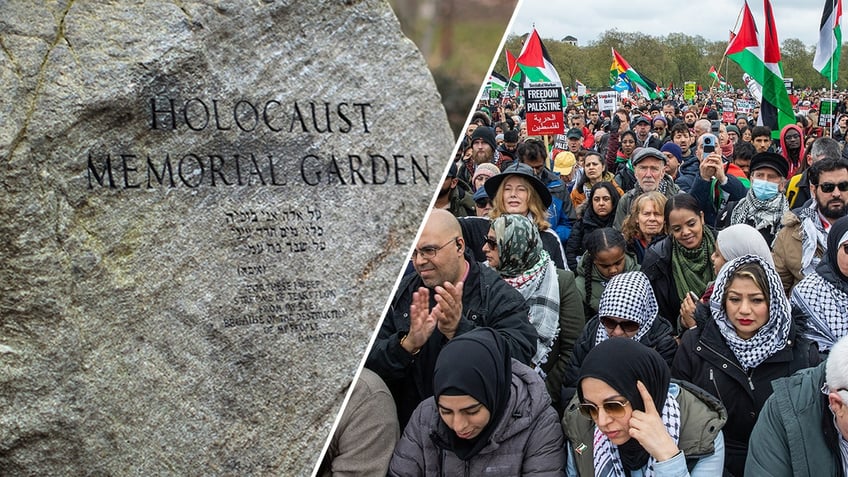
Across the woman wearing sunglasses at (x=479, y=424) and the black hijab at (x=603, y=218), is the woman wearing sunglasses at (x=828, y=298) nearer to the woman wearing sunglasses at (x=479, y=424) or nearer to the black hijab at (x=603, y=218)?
the woman wearing sunglasses at (x=479, y=424)

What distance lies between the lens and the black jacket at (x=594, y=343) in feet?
11.2

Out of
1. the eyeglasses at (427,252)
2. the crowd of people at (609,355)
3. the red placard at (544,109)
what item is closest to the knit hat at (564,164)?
the red placard at (544,109)

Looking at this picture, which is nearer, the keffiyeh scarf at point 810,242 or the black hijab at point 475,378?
the black hijab at point 475,378

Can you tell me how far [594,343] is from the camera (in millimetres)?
3527

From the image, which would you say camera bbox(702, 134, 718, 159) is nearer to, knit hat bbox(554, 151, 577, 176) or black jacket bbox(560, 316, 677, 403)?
knit hat bbox(554, 151, 577, 176)

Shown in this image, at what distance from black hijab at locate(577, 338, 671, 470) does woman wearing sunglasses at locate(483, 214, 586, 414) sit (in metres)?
0.77

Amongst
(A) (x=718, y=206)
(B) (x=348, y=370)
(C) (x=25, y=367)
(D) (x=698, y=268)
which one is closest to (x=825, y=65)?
(A) (x=718, y=206)

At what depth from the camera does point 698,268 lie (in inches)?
173

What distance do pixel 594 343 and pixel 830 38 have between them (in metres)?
8.10

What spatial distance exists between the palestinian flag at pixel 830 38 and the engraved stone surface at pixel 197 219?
870 cm

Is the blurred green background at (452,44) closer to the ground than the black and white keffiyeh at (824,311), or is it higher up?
higher up

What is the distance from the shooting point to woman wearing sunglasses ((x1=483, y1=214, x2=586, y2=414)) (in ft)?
11.7

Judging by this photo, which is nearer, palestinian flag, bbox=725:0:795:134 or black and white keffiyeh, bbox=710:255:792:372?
black and white keffiyeh, bbox=710:255:792:372

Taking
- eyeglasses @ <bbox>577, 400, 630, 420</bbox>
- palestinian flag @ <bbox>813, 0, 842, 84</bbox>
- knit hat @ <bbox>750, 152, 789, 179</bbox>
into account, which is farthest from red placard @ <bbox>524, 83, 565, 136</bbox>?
eyeglasses @ <bbox>577, 400, 630, 420</bbox>
